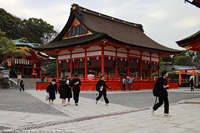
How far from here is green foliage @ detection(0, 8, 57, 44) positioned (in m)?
59.6

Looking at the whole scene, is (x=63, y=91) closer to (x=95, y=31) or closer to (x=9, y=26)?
(x=95, y=31)

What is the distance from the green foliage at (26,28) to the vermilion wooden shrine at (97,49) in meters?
38.1

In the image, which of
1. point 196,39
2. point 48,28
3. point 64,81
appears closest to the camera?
point 64,81

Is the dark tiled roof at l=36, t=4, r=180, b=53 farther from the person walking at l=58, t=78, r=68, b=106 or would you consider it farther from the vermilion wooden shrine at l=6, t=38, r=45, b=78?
the vermilion wooden shrine at l=6, t=38, r=45, b=78

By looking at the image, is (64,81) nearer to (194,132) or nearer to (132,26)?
(194,132)

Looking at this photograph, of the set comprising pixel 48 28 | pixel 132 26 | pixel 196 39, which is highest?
pixel 48 28

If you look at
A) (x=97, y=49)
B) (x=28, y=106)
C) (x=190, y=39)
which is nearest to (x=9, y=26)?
→ (x=97, y=49)

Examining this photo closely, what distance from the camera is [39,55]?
141 feet

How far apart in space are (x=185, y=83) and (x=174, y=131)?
37.0 m

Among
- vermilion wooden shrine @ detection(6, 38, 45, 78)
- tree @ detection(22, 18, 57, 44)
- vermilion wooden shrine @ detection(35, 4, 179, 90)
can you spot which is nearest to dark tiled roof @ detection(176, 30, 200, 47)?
vermilion wooden shrine @ detection(35, 4, 179, 90)

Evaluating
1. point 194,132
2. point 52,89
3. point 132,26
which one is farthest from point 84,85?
point 194,132

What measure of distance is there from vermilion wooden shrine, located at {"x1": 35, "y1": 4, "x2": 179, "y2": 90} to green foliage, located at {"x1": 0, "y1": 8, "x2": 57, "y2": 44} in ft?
125

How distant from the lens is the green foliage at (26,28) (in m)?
59.6

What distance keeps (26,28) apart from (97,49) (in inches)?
1925
